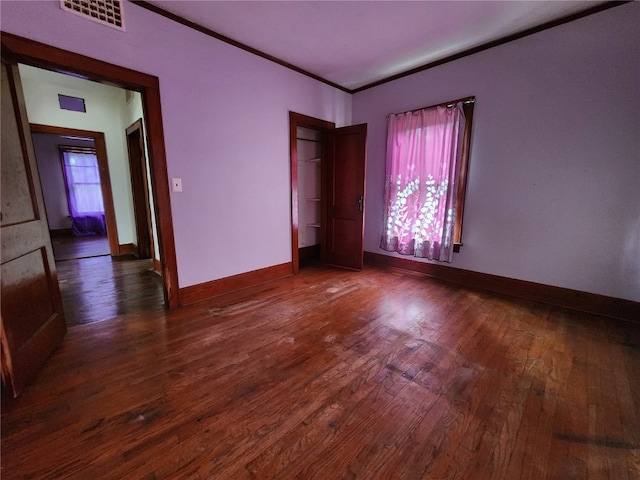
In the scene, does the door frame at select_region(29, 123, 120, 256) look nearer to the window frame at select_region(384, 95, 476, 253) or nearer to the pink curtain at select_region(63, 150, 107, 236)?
the pink curtain at select_region(63, 150, 107, 236)

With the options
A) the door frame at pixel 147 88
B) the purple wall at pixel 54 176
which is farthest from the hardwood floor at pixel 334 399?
the purple wall at pixel 54 176

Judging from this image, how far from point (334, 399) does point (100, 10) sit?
3.26m

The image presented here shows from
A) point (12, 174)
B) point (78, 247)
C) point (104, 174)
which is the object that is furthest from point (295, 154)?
point (78, 247)

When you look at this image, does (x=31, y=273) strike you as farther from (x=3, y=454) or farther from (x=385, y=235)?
(x=385, y=235)

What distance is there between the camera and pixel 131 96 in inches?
153

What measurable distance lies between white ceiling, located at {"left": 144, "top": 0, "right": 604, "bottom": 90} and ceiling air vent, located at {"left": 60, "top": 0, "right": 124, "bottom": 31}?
1.05ft

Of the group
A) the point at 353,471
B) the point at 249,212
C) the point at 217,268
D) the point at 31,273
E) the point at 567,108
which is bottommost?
the point at 353,471

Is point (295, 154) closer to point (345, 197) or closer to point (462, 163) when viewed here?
point (345, 197)

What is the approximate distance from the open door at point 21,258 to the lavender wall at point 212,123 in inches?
22.3

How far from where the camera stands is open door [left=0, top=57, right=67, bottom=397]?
155 cm

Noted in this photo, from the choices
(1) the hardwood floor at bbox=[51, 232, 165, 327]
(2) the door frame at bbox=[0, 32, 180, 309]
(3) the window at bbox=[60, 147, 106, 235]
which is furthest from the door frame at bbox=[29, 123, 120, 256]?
(3) the window at bbox=[60, 147, 106, 235]

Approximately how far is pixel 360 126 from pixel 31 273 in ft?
11.6

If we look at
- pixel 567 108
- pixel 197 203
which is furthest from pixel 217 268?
pixel 567 108

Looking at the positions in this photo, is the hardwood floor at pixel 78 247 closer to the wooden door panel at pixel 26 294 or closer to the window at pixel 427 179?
the wooden door panel at pixel 26 294
